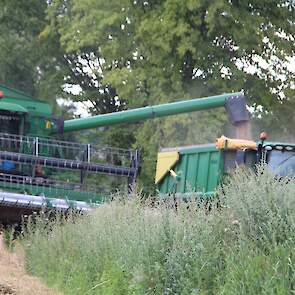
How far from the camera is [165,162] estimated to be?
16.6 meters

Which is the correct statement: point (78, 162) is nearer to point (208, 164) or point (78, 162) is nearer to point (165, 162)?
point (208, 164)

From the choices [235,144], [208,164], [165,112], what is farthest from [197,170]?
[165,112]

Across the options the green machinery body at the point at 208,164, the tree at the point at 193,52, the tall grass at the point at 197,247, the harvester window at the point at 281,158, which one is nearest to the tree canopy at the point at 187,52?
the tree at the point at 193,52

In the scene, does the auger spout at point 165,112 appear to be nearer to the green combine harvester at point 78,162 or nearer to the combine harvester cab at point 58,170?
the green combine harvester at point 78,162

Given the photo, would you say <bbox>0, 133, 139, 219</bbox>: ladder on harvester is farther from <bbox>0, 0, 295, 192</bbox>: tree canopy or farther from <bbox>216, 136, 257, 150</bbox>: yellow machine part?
<bbox>0, 0, 295, 192</bbox>: tree canopy

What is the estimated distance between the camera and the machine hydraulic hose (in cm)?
1689

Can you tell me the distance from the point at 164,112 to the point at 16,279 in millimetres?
8260

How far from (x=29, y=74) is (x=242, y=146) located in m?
19.0

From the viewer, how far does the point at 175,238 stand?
7.20 m

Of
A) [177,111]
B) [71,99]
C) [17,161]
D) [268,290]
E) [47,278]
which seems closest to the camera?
[268,290]

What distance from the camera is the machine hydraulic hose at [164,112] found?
16.9m

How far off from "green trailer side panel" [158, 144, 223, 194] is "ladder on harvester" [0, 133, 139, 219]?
1.12m

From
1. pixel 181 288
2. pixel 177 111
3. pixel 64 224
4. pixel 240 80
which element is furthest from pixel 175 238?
pixel 240 80

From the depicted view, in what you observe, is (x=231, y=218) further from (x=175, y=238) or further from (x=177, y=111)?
(x=177, y=111)
